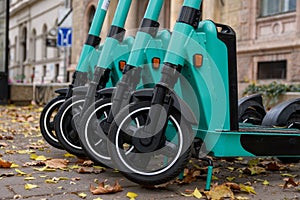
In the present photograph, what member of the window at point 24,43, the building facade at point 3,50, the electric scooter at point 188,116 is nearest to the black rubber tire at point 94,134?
the electric scooter at point 188,116

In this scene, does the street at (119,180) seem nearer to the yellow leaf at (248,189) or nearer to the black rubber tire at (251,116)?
the yellow leaf at (248,189)

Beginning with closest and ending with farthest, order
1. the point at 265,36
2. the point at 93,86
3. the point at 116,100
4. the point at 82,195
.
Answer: the point at 82,195
the point at 116,100
the point at 93,86
the point at 265,36

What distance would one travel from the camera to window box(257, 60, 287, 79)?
460 inches

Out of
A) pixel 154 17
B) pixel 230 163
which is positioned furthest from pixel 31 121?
pixel 154 17

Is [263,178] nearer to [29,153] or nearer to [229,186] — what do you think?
[229,186]

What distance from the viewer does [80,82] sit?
4574 millimetres

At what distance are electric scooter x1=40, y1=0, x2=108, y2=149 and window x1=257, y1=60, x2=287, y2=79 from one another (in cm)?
788

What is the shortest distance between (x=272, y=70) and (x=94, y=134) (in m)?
9.03

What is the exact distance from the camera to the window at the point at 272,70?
11.7 meters

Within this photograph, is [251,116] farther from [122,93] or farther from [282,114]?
[122,93]

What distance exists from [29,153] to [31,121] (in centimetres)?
400

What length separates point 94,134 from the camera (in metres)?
3.72

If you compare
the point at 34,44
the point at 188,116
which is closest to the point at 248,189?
the point at 188,116

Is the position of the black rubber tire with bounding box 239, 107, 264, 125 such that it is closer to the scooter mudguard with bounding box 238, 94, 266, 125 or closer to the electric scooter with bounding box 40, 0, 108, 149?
the scooter mudguard with bounding box 238, 94, 266, 125
